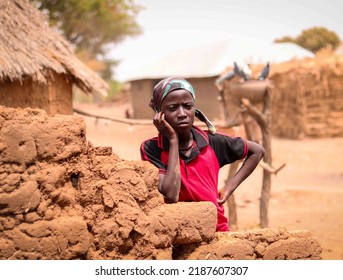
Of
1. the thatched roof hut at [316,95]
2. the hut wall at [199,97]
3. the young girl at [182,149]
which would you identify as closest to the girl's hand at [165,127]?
the young girl at [182,149]

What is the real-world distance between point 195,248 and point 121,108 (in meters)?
18.1

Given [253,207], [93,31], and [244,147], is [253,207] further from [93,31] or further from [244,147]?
[93,31]

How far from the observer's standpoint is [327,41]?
74.5ft

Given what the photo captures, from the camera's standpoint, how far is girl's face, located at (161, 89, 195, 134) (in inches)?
80.7

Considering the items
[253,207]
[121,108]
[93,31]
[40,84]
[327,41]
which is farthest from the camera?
[327,41]

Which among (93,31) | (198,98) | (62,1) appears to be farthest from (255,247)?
(93,31)

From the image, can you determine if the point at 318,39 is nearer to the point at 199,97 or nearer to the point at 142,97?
the point at 142,97

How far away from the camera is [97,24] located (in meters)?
17.0

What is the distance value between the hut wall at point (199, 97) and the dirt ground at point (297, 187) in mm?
2097

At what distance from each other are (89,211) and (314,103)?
13211 mm

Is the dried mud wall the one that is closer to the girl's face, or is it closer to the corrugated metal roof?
the girl's face

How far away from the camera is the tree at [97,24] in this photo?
42.4 ft

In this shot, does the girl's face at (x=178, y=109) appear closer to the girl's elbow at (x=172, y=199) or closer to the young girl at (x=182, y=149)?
the young girl at (x=182, y=149)

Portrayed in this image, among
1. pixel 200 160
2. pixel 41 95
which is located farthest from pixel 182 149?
pixel 41 95
